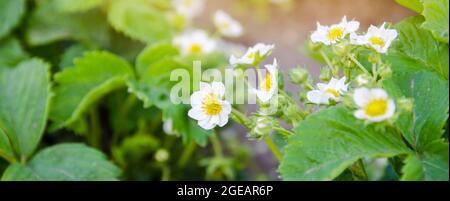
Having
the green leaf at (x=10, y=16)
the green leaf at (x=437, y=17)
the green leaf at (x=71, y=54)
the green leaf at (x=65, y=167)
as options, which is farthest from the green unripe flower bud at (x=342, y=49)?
the green leaf at (x=10, y=16)

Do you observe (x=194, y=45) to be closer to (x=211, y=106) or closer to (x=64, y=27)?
(x=64, y=27)

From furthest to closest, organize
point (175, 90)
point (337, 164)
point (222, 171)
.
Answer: point (222, 171) < point (175, 90) < point (337, 164)

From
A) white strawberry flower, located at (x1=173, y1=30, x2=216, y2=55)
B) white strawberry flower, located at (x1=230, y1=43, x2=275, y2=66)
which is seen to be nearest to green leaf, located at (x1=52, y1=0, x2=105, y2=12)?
white strawberry flower, located at (x1=173, y1=30, x2=216, y2=55)

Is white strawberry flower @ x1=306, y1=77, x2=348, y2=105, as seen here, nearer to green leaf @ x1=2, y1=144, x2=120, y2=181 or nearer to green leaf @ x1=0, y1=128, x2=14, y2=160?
green leaf @ x1=2, y1=144, x2=120, y2=181

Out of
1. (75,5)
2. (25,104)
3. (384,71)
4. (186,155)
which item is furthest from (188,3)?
(384,71)

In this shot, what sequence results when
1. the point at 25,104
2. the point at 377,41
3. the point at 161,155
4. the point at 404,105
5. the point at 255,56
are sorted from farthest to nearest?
the point at 161,155, the point at 25,104, the point at 255,56, the point at 377,41, the point at 404,105
